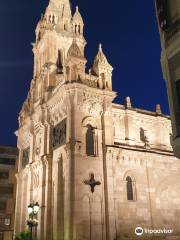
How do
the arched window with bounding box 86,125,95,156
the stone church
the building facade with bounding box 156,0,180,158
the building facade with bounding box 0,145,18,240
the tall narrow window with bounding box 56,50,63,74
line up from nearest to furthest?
the building facade with bounding box 156,0,180,158 → the stone church → the arched window with bounding box 86,125,95,156 → the tall narrow window with bounding box 56,50,63,74 → the building facade with bounding box 0,145,18,240

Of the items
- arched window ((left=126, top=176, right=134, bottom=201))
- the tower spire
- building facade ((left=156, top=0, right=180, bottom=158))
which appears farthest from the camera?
the tower spire

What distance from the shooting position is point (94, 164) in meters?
31.6

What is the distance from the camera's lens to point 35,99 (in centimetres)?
4294

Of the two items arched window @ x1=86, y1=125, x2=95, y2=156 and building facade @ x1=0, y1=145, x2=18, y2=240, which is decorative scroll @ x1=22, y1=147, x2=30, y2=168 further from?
building facade @ x1=0, y1=145, x2=18, y2=240

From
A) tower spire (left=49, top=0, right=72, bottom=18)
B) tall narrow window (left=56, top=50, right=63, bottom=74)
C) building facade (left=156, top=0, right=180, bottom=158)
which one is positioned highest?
tower spire (left=49, top=0, right=72, bottom=18)

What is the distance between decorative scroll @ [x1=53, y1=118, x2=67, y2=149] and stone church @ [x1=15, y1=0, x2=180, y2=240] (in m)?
0.02

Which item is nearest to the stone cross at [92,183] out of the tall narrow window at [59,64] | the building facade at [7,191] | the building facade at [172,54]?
the tall narrow window at [59,64]

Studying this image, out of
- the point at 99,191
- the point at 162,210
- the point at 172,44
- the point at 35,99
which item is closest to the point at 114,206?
the point at 99,191

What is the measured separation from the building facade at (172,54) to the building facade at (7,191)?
47.9m

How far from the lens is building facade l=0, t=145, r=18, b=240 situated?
5372 centimetres

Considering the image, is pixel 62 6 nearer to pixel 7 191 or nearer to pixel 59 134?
pixel 59 134

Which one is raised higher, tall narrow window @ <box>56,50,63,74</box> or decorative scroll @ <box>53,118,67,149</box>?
tall narrow window @ <box>56,50,63,74</box>

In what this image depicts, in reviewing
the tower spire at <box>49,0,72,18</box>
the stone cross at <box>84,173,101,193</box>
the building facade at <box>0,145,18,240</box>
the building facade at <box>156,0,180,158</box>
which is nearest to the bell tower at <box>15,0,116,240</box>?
the stone cross at <box>84,173,101,193</box>

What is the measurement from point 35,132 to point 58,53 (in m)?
11.1
